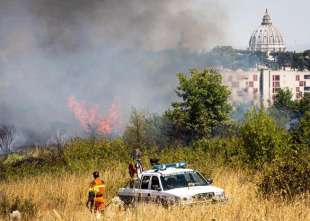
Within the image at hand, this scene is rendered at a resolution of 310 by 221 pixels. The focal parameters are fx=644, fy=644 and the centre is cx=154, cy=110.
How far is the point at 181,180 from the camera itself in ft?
51.4

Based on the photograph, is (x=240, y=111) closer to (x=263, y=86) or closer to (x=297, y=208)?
(x=263, y=86)

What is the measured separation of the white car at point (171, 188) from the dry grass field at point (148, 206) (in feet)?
2.15

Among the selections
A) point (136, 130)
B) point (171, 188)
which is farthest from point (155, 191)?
point (136, 130)

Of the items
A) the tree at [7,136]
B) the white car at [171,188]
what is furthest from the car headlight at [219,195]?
the tree at [7,136]

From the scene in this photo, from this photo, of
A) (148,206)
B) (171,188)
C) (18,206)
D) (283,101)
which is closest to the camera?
(148,206)

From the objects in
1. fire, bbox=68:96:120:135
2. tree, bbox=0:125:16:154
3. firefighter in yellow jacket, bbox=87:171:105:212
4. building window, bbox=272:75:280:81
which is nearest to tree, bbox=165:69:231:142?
tree, bbox=0:125:16:154

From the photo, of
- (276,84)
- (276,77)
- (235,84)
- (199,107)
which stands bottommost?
(199,107)

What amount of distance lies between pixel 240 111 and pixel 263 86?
27.3 metres

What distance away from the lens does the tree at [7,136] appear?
209ft

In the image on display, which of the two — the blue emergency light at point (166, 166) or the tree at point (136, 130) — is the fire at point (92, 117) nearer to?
the tree at point (136, 130)

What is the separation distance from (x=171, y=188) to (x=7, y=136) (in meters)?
54.8

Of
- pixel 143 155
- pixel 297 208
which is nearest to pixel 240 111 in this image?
pixel 143 155

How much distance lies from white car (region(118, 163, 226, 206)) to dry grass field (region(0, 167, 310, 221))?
2.15ft

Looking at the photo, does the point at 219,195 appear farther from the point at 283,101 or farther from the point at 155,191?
the point at 283,101
